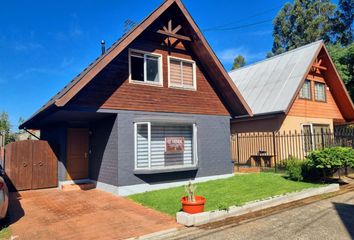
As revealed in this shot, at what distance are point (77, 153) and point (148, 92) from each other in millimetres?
4616

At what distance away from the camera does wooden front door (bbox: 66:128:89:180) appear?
13.4 meters

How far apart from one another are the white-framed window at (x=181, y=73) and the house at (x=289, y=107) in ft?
16.0

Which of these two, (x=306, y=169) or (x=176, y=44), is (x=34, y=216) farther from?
(x=306, y=169)

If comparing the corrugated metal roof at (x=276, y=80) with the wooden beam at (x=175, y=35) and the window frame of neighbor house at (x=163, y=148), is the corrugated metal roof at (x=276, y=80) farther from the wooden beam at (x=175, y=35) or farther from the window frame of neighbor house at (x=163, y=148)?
the wooden beam at (x=175, y=35)

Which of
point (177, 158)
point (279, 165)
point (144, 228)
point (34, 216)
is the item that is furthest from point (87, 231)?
point (279, 165)

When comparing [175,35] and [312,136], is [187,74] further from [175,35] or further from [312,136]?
[312,136]

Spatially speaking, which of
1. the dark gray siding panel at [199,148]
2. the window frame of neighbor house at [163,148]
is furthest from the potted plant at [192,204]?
the dark gray siding panel at [199,148]

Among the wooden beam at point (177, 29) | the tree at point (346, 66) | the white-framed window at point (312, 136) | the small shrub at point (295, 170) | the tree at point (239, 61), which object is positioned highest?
the tree at point (239, 61)

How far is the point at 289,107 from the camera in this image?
16859 millimetres

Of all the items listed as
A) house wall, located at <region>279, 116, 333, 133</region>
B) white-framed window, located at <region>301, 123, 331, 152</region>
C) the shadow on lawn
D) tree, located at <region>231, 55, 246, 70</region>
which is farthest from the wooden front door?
tree, located at <region>231, 55, 246, 70</region>

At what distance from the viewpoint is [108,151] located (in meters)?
11.7

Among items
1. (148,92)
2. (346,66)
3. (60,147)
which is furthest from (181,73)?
(346,66)

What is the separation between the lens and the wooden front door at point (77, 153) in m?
13.4

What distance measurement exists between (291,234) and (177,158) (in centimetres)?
644
